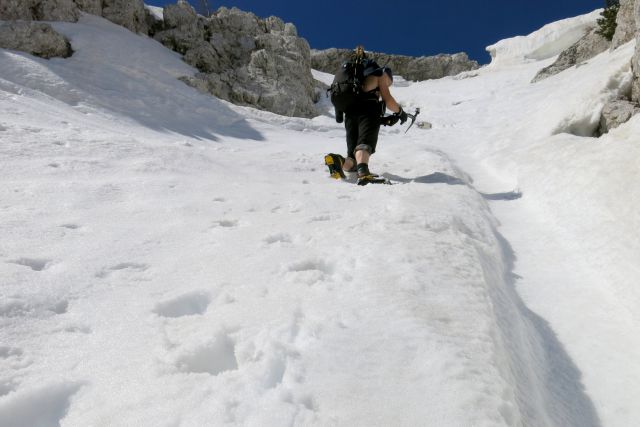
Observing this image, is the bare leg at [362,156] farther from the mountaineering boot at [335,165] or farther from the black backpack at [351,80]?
the black backpack at [351,80]

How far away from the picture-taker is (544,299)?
3018 millimetres

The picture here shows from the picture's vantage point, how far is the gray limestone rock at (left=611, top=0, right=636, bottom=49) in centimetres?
1261

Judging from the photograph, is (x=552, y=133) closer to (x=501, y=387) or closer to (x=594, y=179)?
(x=594, y=179)

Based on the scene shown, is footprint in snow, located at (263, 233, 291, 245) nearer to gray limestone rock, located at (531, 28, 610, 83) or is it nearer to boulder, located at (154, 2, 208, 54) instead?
gray limestone rock, located at (531, 28, 610, 83)

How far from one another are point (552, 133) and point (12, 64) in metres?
13.4

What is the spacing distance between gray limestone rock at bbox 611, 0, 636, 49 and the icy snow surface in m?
9.90

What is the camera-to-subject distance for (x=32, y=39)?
14.6 meters

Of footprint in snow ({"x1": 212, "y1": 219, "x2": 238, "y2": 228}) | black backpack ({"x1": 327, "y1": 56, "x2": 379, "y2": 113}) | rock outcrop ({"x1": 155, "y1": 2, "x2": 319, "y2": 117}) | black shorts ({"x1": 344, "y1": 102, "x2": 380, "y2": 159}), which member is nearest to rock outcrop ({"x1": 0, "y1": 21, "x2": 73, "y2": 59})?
rock outcrop ({"x1": 155, "y1": 2, "x2": 319, "y2": 117})

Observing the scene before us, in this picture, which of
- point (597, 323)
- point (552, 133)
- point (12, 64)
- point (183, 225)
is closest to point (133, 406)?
point (183, 225)

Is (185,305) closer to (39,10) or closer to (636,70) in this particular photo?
(636,70)

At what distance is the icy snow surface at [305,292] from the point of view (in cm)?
150

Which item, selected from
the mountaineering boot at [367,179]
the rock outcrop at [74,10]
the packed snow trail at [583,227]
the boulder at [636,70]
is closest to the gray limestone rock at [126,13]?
the rock outcrop at [74,10]

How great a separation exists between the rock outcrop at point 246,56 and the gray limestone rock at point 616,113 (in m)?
15.8

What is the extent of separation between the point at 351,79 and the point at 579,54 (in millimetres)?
19334
